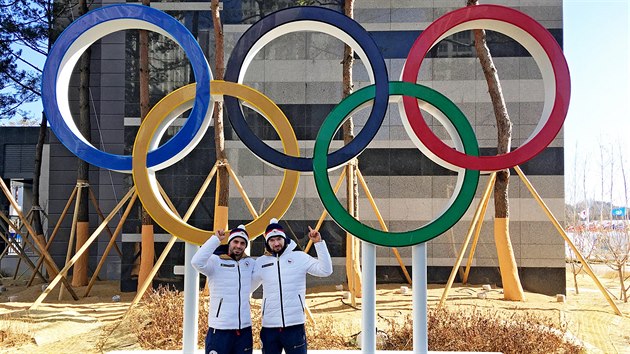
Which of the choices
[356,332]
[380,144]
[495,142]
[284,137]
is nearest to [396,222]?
[380,144]

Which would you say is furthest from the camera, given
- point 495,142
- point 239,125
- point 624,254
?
point 495,142

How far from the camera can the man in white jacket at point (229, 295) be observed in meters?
4.85

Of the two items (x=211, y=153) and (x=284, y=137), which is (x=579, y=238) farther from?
(x=284, y=137)

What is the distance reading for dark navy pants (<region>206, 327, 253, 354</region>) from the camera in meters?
4.83

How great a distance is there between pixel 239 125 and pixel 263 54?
7661mm

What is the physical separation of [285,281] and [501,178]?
7163mm

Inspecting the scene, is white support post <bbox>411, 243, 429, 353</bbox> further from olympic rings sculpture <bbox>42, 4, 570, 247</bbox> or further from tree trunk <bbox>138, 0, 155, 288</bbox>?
tree trunk <bbox>138, 0, 155, 288</bbox>

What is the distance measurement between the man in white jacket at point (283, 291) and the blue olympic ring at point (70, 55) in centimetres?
169

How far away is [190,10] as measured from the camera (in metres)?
12.9

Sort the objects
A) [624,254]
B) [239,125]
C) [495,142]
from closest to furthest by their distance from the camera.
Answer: [239,125] < [624,254] < [495,142]

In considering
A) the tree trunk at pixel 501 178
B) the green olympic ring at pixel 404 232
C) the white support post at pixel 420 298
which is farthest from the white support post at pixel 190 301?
the tree trunk at pixel 501 178

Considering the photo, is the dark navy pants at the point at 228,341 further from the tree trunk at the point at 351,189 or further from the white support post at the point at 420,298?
the tree trunk at the point at 351,189

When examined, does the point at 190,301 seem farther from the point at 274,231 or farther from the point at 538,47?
the point at 538,47

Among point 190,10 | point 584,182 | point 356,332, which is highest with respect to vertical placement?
point 190,10
